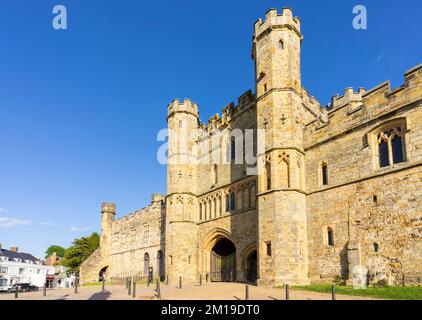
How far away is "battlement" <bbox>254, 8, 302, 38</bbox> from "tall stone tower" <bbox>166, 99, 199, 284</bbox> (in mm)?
9596

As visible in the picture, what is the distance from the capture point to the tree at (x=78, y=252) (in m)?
51.9

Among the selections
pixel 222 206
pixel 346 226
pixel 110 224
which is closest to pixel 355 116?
pixel 346 226

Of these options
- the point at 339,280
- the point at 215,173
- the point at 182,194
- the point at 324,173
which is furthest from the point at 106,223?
the point at 339,280

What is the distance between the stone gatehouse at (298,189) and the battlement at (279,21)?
0.18 feet

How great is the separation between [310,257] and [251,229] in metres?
4.21

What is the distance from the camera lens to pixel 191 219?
87.1 feet

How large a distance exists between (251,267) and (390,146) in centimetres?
1040

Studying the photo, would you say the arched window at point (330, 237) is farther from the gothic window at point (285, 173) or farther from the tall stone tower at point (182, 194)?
the tall stone tower at point (182, 194)

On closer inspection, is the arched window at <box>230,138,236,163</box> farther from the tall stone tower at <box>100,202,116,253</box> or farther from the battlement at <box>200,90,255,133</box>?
the tall stone tower at <box>100,202,116,253</box>

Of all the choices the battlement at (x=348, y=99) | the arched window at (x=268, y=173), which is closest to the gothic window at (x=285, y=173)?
the arched window at (x=268, y=173)

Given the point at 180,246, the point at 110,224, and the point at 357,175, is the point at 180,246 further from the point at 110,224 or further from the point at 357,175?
the point at 110,224

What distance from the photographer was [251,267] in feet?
72.2

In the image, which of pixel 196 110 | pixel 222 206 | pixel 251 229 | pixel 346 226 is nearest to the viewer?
pixel 346 226

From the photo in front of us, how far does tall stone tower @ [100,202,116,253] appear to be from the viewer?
4191cm
